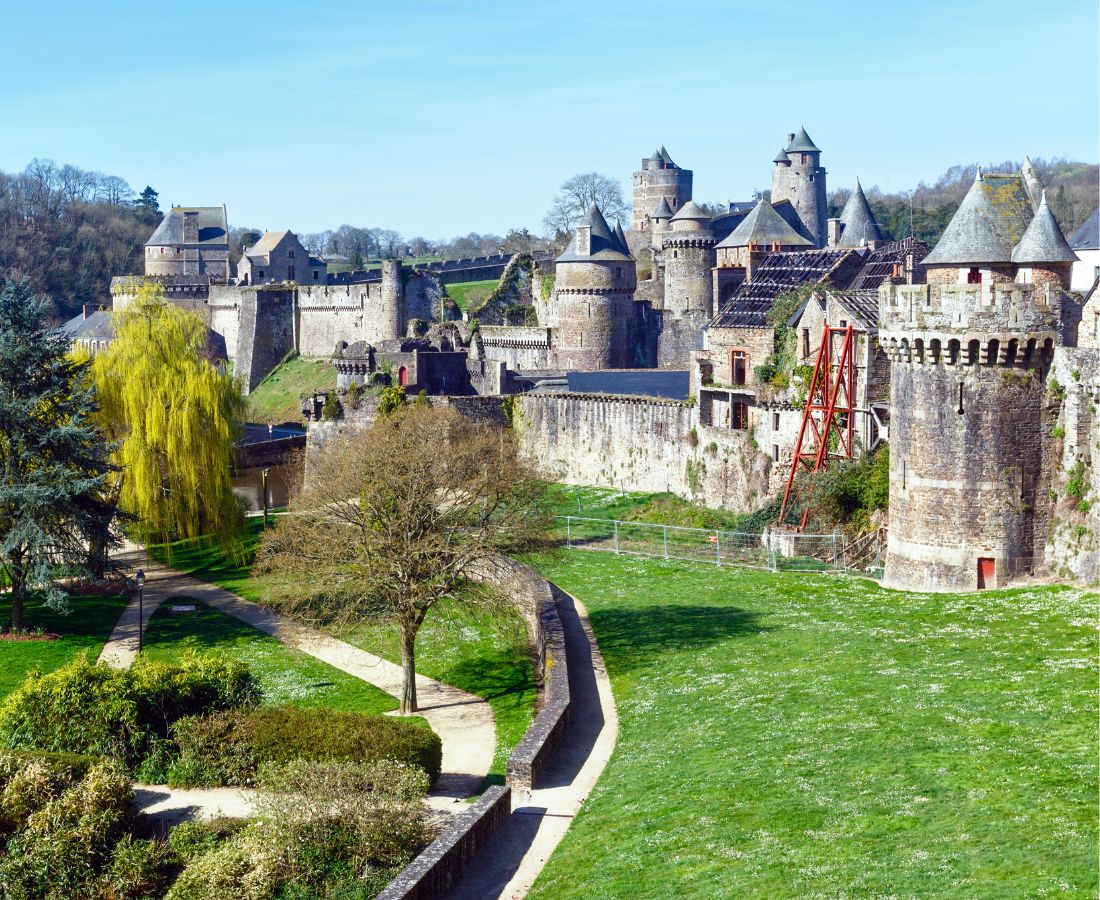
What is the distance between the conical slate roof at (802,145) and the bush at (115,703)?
76013 millimetres

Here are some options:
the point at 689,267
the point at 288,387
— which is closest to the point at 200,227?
the point at 288,387

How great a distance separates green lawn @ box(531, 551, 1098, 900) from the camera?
597 inches

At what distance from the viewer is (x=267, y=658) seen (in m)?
29.5

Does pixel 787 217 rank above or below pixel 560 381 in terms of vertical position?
above

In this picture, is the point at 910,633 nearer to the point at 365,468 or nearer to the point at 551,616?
the point at 551,616

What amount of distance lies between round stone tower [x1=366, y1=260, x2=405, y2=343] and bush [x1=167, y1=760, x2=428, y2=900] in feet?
215

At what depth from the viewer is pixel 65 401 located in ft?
114

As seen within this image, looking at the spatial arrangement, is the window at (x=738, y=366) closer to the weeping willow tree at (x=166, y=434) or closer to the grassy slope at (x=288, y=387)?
the weeping willow tree at (x=166, y=434)

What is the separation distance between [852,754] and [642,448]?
1086 inches

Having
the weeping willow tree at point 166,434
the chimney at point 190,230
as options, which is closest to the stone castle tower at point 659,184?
the chimney at point 190,230

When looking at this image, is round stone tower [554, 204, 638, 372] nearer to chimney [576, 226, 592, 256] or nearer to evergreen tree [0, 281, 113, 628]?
chimney [576, 226, 592, 256]

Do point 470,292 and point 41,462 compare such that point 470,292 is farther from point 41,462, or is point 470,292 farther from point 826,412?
point 41,462

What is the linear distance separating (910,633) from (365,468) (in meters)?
10.7

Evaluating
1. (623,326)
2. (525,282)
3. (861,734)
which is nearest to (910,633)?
(861,734)
